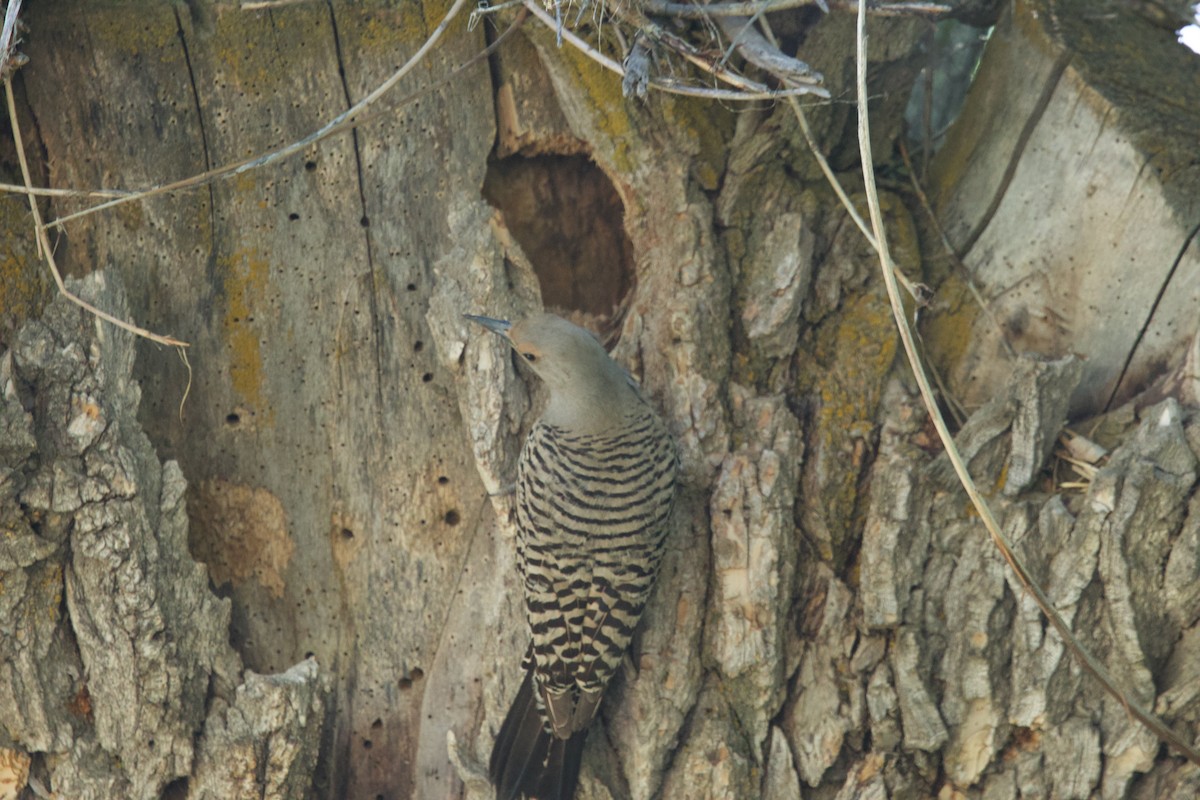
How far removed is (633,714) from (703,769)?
9.0 inches

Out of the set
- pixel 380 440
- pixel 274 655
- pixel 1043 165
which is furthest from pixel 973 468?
pixel 274 655

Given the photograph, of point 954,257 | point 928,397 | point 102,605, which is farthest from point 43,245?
point 954,257

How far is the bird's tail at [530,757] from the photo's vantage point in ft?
10.1

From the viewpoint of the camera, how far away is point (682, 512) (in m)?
3.27

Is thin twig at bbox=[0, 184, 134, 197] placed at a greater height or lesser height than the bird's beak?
greater

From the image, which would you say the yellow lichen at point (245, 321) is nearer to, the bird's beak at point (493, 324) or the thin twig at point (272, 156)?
the thin twig at point (272, 156)

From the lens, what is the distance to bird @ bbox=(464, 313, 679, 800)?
10.1ft

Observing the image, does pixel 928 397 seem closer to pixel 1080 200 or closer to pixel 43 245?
pixel 1080 200

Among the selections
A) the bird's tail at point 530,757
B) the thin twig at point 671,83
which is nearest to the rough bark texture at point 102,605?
the bird's tail at point 530,757

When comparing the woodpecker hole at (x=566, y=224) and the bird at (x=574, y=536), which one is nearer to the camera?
the bird at (x=574, y=536)

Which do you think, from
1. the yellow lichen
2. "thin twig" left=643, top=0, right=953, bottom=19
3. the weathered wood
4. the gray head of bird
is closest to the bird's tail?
the gray head of bird

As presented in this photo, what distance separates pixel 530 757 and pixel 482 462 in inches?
31.5

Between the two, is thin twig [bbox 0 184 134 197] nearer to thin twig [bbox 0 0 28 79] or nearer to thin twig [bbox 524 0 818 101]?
thin twig [bbox 0 0 28 79]

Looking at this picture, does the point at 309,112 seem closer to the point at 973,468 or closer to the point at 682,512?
the point at 682,512
